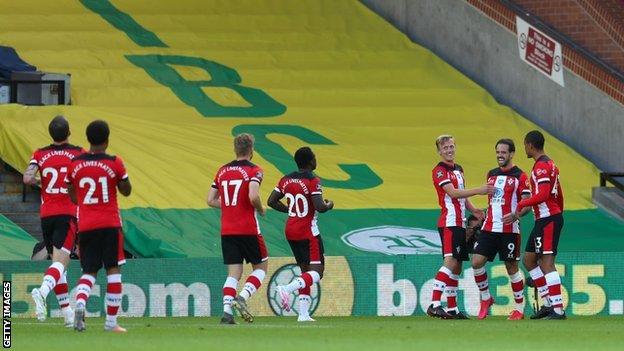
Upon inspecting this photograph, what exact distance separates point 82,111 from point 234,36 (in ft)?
21.3

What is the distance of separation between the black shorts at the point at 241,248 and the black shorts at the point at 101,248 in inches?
A: 81.9

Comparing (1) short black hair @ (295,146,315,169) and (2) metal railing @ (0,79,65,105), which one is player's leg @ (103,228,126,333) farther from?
(2) metal railing @ (0,79,65,105)

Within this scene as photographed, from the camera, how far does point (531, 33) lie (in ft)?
89.9

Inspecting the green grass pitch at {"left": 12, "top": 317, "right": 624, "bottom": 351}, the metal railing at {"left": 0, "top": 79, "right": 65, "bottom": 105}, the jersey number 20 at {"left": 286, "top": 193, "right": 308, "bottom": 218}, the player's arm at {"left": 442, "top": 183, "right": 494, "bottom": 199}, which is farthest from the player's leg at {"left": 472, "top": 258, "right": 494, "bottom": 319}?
the metal railing at {"left": 0, "top": 79, "right": 65, "bottom": 105}

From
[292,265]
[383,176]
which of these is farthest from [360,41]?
[292,265]

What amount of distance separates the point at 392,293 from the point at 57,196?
5.25 metres

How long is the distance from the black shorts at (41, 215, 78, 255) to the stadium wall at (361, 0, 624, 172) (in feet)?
43.6

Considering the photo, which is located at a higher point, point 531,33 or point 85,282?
point 531,33

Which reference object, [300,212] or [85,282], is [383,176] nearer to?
[300,212]

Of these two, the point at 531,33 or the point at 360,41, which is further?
the point at 360,41

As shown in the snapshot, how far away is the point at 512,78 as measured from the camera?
2773 cm

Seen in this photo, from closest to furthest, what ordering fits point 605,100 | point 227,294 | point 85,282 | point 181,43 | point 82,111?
1. point 85,282
2. point 227,294
3. point 82,111
4. point 605,100
5. point 181,43

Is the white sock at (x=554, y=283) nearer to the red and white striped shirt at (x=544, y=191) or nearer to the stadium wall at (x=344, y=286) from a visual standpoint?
the red and white striped shirt at (x=544, y=191)

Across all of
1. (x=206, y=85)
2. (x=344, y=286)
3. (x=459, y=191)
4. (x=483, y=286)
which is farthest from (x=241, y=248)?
(x=206, y=85)
